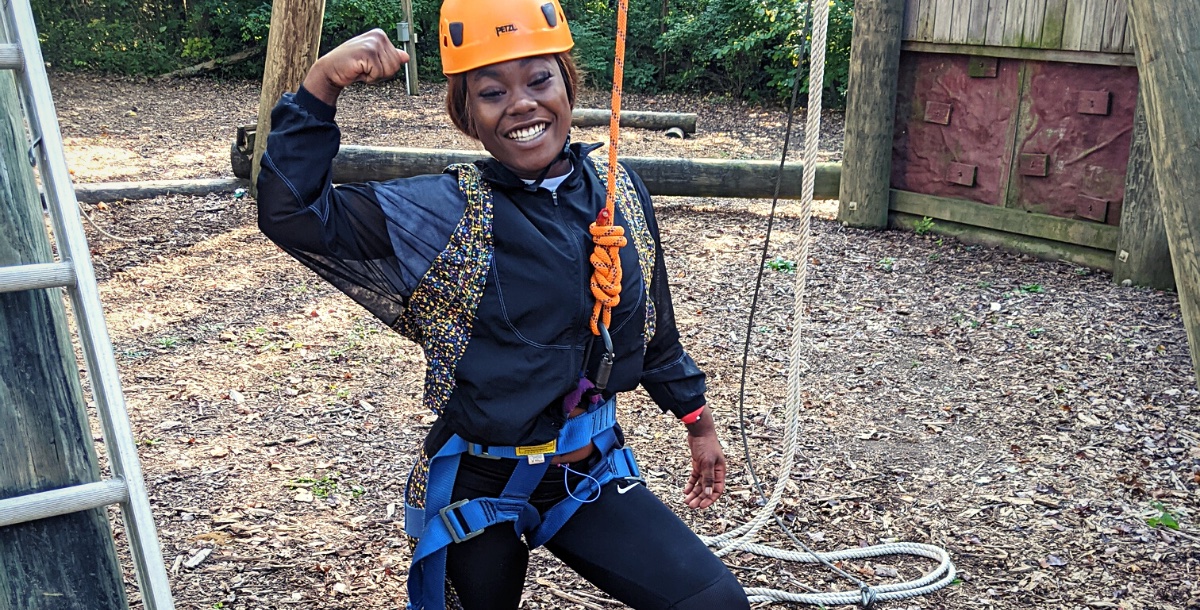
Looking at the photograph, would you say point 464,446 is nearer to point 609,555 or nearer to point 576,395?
point 576,395

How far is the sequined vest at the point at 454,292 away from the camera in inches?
84.0

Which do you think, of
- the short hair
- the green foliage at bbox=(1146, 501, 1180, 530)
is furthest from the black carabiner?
the green foliage at bbox=(1146, 501, 1180, 530)

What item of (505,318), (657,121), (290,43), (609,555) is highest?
(290,43)

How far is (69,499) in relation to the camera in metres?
2.17

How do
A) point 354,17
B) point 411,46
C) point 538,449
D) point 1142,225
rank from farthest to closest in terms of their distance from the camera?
point 354,17, point 411,46, point 1142,225, point 538,449

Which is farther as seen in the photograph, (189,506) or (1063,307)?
(1063,307)

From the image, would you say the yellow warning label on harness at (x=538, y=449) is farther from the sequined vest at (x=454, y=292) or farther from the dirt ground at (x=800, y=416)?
the dirt ground at (x=800, y=416)

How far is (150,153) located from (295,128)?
9346 mm

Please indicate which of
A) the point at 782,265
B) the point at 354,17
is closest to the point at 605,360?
the point at 782,265

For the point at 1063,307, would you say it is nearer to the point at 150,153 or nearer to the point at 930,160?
the point at 930,160

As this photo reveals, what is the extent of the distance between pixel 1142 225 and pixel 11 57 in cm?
601

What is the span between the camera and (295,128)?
197 centimetres

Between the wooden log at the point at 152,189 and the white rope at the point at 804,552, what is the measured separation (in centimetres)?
599

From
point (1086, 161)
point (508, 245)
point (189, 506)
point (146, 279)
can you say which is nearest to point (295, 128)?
point (508, 245)
